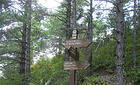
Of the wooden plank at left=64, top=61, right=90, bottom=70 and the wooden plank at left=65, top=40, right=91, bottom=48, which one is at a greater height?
the wooden plank at left=65, top=40, right=91, bottom=48

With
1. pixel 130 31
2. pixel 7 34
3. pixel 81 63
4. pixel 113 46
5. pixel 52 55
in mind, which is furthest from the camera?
pixel 52 55

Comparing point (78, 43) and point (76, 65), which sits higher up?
point (78, 43)

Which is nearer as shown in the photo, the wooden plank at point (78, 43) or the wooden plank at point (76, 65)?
the wooden plank at point (76, 65)

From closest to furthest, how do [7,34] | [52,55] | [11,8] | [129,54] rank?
[11,8] → [7,34] → [129,54] → [52,55]

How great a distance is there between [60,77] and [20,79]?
253 cm

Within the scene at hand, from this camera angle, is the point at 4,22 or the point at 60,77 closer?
the point at 4,22

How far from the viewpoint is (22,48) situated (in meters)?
11.4

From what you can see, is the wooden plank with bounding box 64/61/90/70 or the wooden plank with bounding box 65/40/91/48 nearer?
the wooden plank with bounding box 64/61/90/70

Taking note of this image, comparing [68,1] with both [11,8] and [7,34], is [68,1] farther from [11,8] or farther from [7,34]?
[7,34]

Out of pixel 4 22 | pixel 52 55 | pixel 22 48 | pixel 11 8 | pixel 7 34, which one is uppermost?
pixel 11 8

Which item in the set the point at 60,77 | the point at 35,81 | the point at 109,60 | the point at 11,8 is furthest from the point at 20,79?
the point at 109,60

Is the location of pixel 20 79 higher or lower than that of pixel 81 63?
lower

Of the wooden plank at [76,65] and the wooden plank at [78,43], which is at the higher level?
the wooden plank at [78,43]

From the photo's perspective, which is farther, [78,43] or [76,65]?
[78,43]
